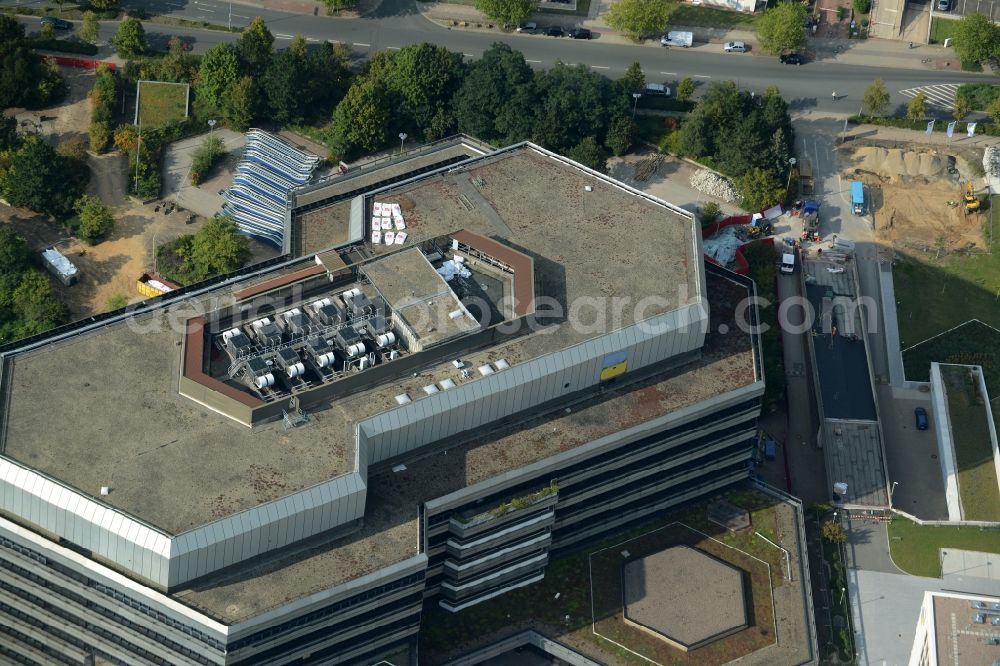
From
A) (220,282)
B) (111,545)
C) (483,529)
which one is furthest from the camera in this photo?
(220,282)

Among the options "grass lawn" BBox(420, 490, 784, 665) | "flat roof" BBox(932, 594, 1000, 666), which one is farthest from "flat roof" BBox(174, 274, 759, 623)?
"flat roof" BBox(932, 594, 1000, 666)

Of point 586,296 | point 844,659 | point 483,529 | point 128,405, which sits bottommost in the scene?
point 844,659

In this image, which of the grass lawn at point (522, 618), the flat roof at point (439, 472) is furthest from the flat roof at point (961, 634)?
the flat roof at point (439, 472)

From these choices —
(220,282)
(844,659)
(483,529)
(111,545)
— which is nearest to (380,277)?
(220,282)

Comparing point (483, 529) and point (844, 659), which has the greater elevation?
point (483, 529)

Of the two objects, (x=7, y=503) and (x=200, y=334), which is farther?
(x=200, y=334)

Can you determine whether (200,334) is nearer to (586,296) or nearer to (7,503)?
(7,503)

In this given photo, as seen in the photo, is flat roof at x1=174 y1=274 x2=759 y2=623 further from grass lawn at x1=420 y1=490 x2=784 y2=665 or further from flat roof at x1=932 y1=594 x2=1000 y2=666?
flat roof at x1=932 y1=594 x2=1000 y2=666

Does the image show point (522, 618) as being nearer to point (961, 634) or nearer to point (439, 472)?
point (439, 472)
